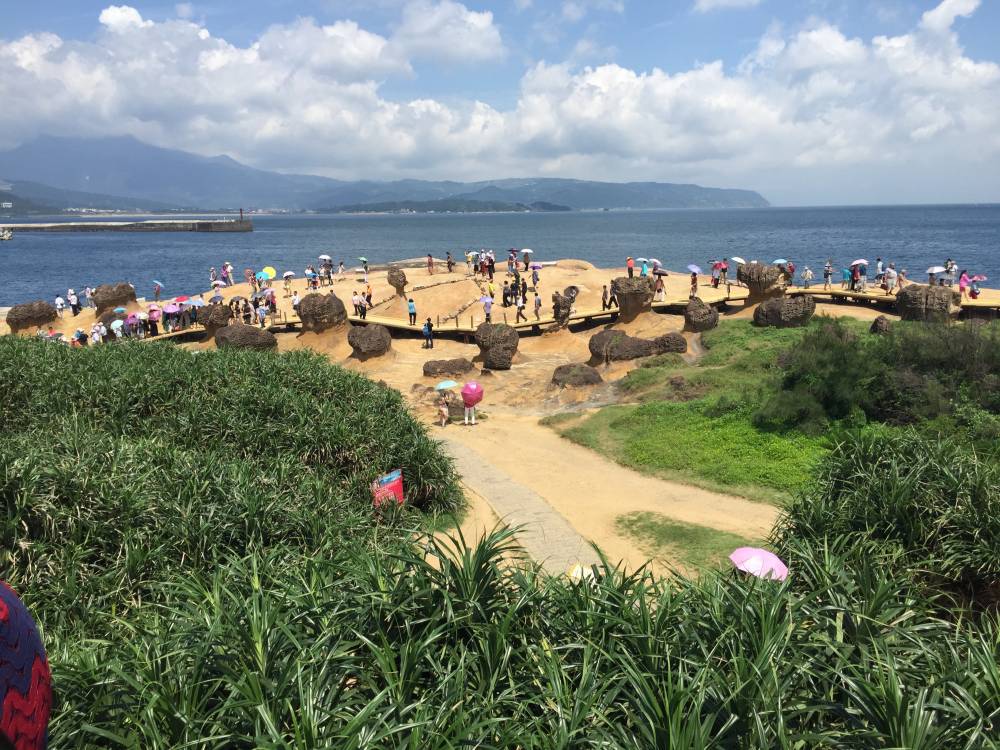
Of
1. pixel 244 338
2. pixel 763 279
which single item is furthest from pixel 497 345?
pixel 763 279

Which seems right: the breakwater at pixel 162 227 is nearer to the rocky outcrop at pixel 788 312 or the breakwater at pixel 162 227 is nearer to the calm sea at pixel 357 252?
the calm sea at pixel 357 252

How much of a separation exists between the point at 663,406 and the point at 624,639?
14.3 m

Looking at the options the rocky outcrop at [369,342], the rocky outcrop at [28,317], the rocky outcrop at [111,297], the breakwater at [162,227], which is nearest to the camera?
the rocky outcrop at [369,342]

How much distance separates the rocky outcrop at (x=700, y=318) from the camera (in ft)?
93.5

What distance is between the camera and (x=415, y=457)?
550 inches

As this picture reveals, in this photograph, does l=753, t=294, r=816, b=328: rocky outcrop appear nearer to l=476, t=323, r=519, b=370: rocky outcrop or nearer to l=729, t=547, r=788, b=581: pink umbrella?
l=476, t=323, r=519, b=370: rocky outcrop

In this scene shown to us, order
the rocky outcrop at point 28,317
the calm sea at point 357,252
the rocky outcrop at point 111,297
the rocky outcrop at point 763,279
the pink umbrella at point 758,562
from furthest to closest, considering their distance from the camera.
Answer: the calm sea at point 357,252
the rocky outcrop at point 111,297
the rocky outcrop at point 28,317
the rocky outcrop at point 763,279
the pink umbrella at point 758,562

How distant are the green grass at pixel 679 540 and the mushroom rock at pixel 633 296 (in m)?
17.5

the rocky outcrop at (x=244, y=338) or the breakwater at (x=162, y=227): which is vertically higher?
the breakwater at (x=162, y=227)

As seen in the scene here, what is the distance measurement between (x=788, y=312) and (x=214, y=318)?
2505cm

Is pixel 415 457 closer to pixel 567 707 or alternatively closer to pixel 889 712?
pixel 567 707

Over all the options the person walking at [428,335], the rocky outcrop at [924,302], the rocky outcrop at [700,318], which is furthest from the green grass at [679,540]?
the rocky outcrop at [924,302]

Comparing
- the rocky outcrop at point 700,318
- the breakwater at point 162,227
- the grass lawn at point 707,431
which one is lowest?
the grass lawn at point 707,431

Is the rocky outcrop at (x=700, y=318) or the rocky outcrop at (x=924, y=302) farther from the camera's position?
the rocky outcrop at (x=700, y=318)
